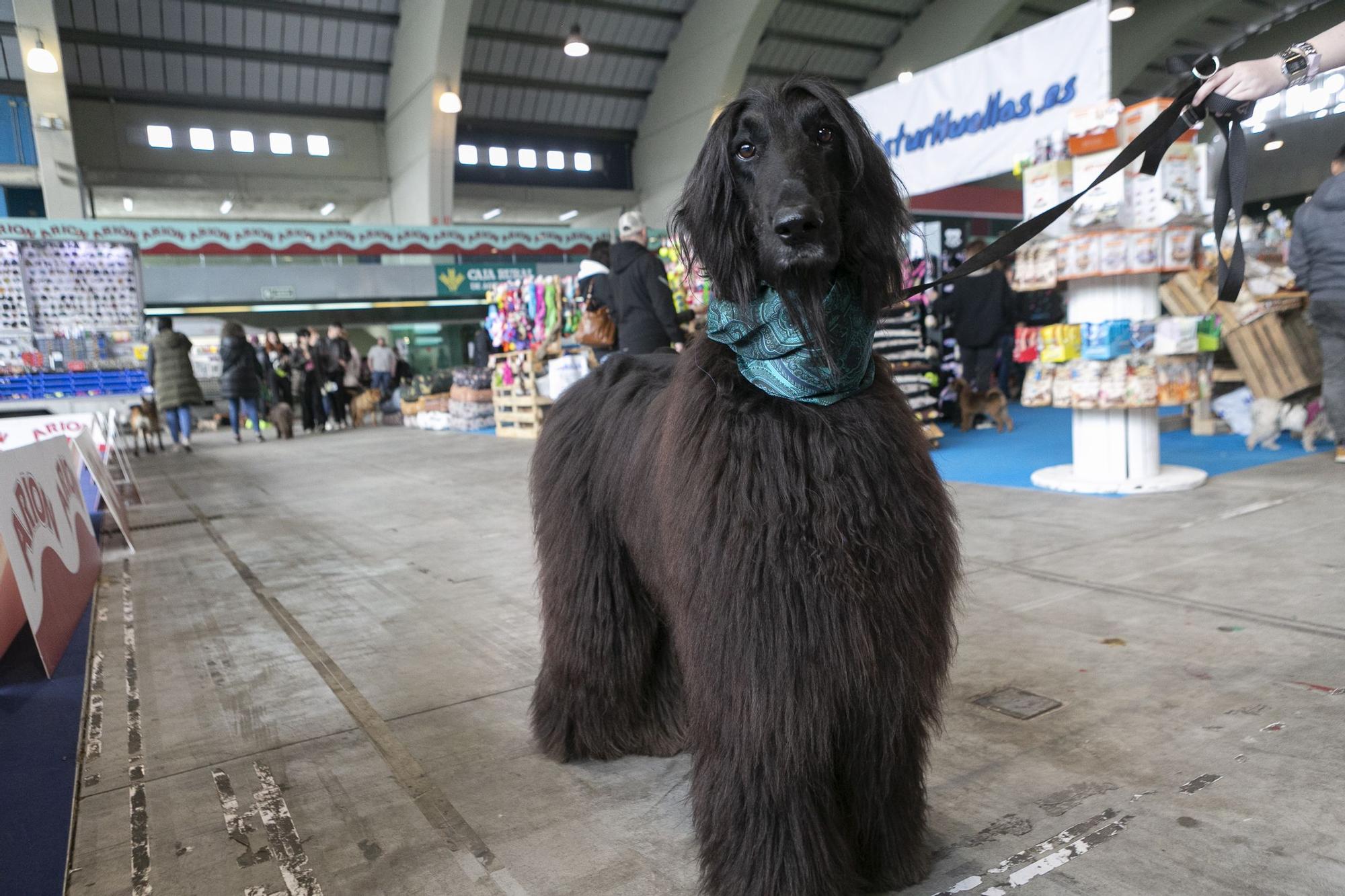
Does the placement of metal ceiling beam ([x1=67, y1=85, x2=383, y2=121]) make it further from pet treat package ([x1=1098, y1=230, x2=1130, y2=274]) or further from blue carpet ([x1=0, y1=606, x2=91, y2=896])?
pet treat package ([x1=1098, y1=230, x2=1130, y2=274])

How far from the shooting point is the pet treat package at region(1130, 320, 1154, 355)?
4.52 m

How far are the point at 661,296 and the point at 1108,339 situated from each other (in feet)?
8.43

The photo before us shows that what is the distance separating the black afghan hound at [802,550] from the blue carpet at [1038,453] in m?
3.97

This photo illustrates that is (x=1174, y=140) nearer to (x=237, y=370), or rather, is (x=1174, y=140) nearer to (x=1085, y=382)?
(x=1085, y=382)

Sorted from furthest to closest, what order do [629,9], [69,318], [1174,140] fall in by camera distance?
[629,9], [69,318], [1174,140]

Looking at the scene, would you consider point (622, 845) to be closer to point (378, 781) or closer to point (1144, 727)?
point (378, 781)

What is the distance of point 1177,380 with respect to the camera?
4.55 metres

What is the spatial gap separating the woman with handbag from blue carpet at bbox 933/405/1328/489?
2570mm

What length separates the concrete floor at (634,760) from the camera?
1.61 meters

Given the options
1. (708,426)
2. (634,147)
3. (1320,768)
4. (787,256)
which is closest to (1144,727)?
(1320,768)

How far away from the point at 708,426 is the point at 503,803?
3.39 ft

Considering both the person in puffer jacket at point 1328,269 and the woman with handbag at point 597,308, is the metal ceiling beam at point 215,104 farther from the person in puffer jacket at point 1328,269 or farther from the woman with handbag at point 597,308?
the person in puffer jacket at point 1328,269

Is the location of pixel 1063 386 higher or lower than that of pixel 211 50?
lower

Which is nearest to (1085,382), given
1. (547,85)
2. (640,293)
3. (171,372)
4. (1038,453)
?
(1038,453)
